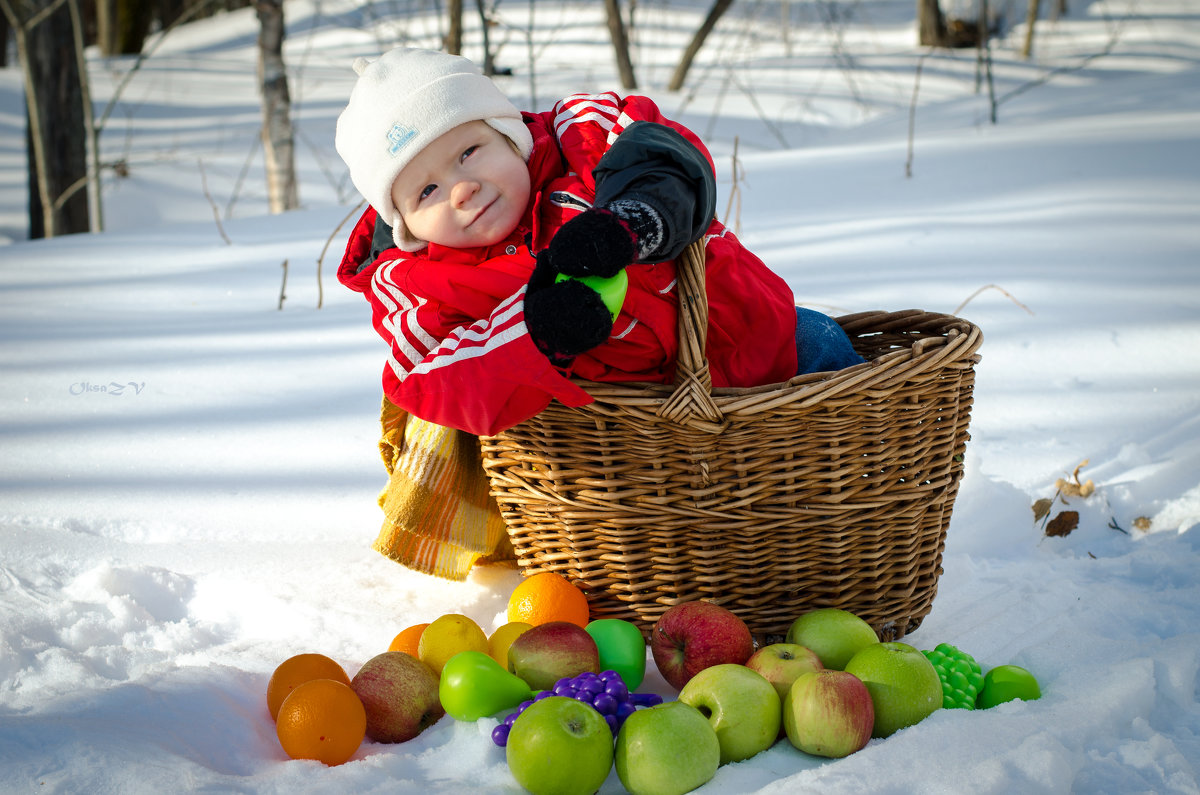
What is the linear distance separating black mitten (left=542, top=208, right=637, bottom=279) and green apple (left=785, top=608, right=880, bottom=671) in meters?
0.69

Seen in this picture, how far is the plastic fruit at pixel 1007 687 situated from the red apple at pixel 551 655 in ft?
2.04

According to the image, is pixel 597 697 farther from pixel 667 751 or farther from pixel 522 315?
pixel 522 315

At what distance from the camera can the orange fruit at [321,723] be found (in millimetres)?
1308

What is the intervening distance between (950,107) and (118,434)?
18.5ft

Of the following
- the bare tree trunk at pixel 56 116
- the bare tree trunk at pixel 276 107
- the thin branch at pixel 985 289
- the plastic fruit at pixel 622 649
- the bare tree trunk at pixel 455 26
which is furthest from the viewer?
the bare tree trunk at pixel 455 26

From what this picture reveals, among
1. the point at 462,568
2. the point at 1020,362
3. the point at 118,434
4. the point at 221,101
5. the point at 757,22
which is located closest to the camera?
the point at 462,568

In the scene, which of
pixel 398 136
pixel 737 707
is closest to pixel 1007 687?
pixel 737 707

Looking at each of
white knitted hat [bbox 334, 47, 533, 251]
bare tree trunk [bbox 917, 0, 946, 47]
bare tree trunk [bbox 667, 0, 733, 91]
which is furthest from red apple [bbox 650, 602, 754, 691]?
bare tree trunk [bbox 917, 0, 946, 47]

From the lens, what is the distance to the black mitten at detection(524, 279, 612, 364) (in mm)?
1315

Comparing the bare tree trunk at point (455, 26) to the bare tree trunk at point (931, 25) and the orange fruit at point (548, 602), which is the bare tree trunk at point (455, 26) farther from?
the bare tree trunk at point (931, 25)

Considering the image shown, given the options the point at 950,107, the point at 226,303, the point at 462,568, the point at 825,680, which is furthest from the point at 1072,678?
the point at 950,107

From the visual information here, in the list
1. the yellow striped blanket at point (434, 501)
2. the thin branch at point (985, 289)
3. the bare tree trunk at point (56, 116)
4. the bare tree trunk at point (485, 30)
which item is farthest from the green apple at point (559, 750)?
the bare tree trunk at point (56, 116)

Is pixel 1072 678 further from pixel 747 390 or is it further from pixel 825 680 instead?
pixel 747 390

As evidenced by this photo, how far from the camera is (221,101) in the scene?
9344 millimetres
